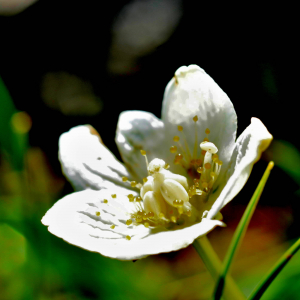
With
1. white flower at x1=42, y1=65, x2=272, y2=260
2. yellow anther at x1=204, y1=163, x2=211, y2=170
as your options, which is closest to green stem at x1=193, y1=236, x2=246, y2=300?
white flower at x1=42, y1=65, x2=272, y2=260

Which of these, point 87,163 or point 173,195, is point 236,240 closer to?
point 173,195

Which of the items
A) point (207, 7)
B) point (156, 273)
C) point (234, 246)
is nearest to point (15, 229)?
point (156, 273)

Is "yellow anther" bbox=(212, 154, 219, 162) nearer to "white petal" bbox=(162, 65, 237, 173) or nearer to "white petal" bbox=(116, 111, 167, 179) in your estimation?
Answer: "white petal" bbox=(162, 65, 237, 173)

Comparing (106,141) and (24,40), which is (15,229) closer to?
(106,141)

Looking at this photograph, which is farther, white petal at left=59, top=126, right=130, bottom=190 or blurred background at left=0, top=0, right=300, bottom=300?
blurred background at left=0, top=0, right=300, bottom=300

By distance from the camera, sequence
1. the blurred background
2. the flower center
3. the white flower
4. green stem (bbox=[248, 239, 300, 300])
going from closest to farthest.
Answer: green stem (bbox=[248, 239, 300, 300]) → the white flower → the flower center → the blurred background

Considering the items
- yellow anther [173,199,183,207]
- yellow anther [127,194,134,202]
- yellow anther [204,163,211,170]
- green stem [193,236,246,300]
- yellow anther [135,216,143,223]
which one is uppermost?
yellow anther [204,163,211,170]

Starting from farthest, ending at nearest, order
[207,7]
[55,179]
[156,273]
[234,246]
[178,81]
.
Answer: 1. [55,179]
2. [207,7]
3. [156,273]
4. [178,81]
5. [234,246]

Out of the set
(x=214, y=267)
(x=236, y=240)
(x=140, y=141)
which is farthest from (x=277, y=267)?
(x=140, y=141)
